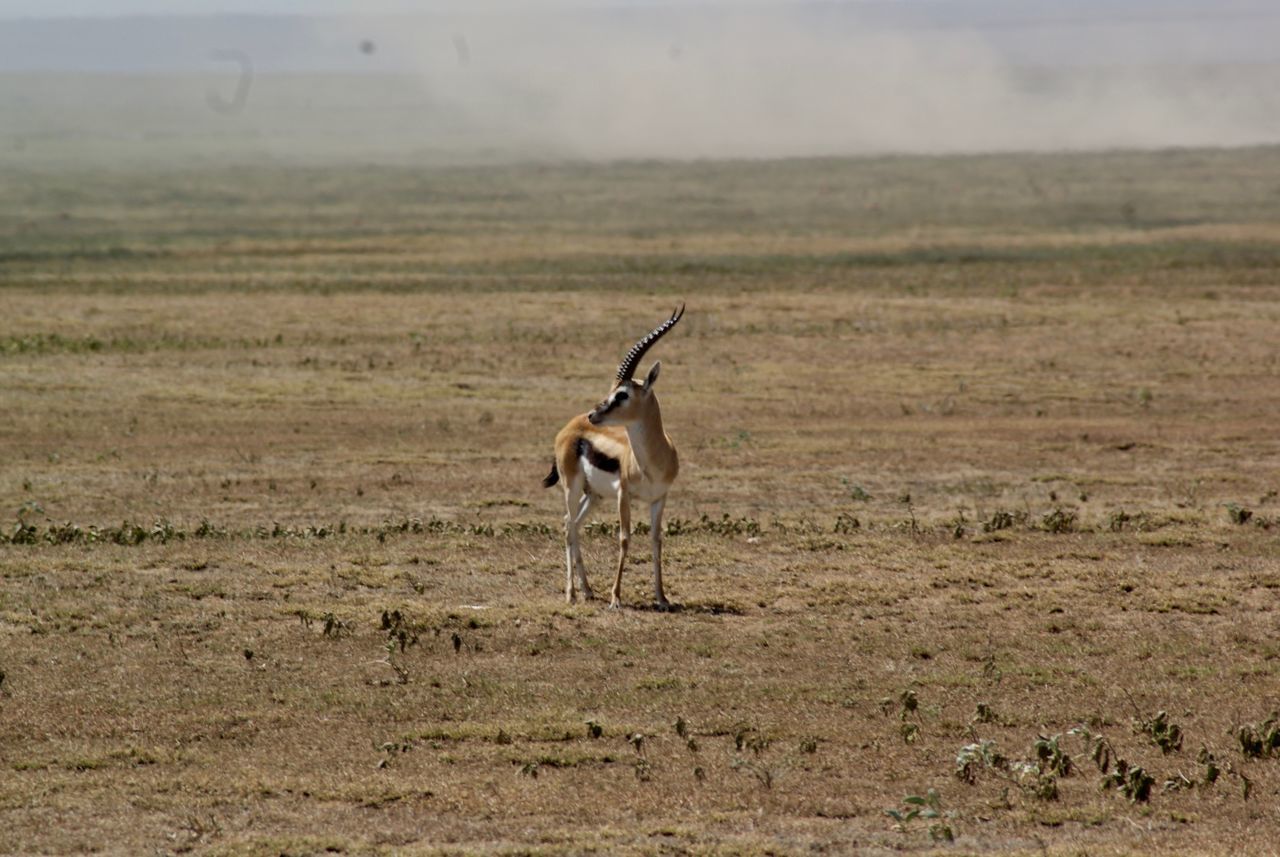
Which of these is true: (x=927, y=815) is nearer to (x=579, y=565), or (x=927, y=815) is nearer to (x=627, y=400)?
(x=627, y=400)

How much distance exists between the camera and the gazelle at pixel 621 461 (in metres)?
13.5

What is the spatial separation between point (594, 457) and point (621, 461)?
0.28 m

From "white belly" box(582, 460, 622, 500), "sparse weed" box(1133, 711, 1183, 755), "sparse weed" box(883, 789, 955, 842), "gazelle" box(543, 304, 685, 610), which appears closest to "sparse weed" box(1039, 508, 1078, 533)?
"gazelle" box(543, 304, 685, 610)

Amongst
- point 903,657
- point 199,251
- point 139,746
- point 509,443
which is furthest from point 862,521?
point 199,251

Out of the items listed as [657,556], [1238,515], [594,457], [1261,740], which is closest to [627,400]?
[594,457]

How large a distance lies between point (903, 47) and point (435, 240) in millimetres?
150034

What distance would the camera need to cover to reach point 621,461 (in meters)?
13.9

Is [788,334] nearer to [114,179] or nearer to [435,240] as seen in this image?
[435,240]

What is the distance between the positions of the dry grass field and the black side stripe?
1.08 metres

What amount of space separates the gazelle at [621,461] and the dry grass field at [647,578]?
0.45 metres

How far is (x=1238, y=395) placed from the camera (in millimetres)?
26500

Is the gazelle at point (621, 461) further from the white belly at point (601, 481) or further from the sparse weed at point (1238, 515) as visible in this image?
the sparse weed at point (1238, 515)

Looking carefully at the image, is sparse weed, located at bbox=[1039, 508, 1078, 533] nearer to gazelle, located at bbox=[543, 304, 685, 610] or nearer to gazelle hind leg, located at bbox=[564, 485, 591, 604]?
gazelle, located at bbox=[543, 304, 685, 610]

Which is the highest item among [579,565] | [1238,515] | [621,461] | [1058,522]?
[621,461]
